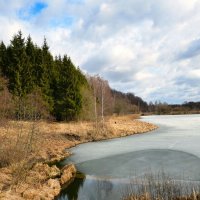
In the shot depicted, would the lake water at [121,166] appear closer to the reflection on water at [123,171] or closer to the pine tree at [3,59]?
the reflection on water at [123,171]

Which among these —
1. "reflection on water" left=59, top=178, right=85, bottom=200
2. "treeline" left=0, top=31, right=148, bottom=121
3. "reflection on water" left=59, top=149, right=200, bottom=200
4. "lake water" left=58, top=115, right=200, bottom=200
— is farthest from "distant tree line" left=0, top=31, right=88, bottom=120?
"reflection on water" left=59, top=178, right=85, bottom=200

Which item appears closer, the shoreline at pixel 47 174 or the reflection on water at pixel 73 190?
the shoreline at pixel 47 174

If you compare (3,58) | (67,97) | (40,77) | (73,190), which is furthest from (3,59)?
(73,190)

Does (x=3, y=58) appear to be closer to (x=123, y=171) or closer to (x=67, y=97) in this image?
(x=67, y=97)

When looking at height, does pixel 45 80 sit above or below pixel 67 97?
above

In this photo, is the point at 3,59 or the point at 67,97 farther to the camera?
the point at 67,97

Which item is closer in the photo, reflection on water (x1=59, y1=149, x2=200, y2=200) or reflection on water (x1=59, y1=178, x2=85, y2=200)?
reflection on water (x1=59, y1=178, x2=85, y2=200)

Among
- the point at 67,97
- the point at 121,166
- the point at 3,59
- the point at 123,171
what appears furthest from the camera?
the point at 67,97

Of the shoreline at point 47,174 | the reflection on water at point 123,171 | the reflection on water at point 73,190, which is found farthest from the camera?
the reflection on water at point 123,171

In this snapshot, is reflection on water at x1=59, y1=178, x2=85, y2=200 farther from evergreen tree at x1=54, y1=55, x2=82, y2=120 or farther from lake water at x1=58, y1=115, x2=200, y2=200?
evergreen tree at x1=54, y1=55, x2=82, y2=120

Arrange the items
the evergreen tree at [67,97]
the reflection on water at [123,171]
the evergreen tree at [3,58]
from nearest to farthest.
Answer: the reflection on water at [123,171] → the evergreen tree at [3,58] → the evergreen tree at [67,97]

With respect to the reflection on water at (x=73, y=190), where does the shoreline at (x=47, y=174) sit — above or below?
above

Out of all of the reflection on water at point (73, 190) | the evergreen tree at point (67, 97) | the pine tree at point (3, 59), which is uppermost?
the pine tree at point (3, 59)

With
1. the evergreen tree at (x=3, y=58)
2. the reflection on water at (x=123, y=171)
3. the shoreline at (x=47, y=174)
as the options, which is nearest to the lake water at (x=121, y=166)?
the reflection on water at (x=123, y=171)
